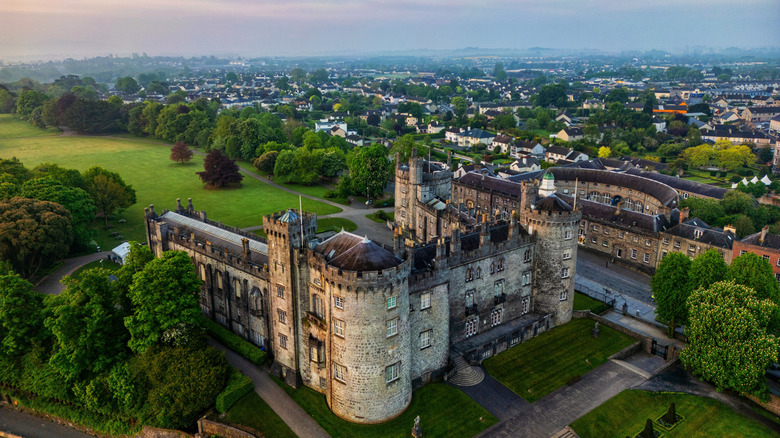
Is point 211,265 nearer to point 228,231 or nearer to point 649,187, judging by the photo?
point 228,231

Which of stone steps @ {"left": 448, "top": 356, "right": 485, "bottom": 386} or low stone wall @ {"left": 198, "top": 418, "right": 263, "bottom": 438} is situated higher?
stone steps @ {"left": 448, "top": 356, "right": 485, "bottom": 386}

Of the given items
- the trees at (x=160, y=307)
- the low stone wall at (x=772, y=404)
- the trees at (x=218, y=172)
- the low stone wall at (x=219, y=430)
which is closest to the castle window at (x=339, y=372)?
the low stone wall at (x=219, y=430)

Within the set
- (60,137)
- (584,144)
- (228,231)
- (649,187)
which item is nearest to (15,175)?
(228,231)

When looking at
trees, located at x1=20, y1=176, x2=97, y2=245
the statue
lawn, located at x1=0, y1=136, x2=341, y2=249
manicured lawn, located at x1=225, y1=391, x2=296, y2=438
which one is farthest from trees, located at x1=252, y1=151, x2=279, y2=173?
the statue

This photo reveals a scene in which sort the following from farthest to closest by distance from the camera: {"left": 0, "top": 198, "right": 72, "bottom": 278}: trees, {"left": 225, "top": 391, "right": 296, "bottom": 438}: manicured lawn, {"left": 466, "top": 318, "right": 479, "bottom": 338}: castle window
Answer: {"left": 0, "top": 198, "right": 72, "bottom": 278}: trees, {"left": 466, "top": 318, "right": 479, "bottom": 338}: castle window, {"left": 225, "top": 391, "right": 296, "bottom": 438}: manicured lawn

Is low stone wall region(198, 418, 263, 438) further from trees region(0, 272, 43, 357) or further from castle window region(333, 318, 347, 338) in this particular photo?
trees region(0, 272, 43, 357)
